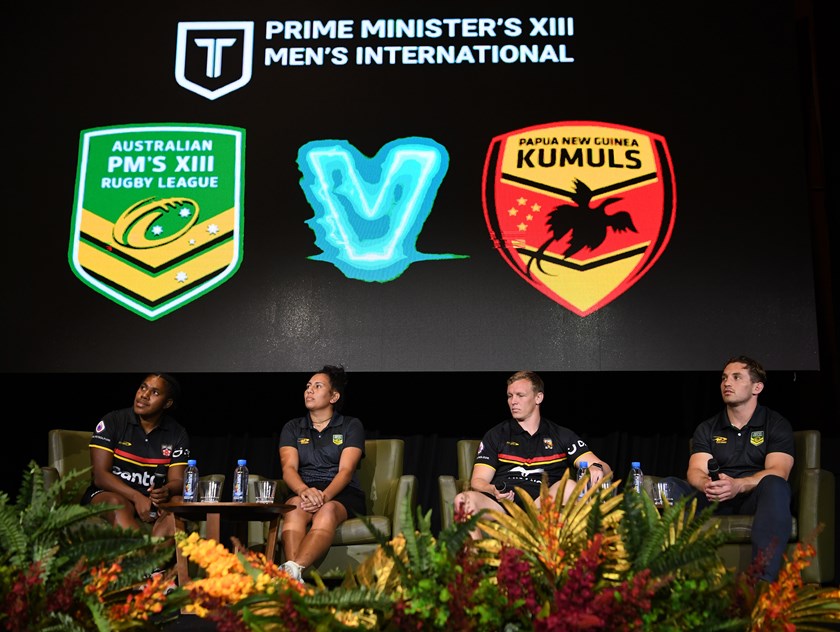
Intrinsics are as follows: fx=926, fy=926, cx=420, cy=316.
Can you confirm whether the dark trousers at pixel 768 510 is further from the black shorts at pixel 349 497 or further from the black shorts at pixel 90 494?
the black shorts at pixel 90 494

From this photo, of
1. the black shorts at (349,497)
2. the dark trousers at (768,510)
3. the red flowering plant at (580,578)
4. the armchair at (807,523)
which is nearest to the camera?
the red flowering plant at (580,578)

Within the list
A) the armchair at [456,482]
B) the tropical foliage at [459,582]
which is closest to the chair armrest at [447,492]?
the armchair at [456,482]

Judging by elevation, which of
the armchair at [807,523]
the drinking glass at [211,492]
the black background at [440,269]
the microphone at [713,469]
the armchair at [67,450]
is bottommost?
the armchair at [807,523]

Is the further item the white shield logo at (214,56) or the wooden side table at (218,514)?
the white shield logo at (214,56)

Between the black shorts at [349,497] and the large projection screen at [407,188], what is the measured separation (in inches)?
21.7

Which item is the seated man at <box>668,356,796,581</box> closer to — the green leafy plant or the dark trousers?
the dark trousers

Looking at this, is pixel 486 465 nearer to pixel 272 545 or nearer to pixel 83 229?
pixel 272 545

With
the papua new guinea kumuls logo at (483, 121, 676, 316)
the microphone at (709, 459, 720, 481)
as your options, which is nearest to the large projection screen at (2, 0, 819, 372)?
the papua new guinea kumuls logo at (483, 121, 676, 316)

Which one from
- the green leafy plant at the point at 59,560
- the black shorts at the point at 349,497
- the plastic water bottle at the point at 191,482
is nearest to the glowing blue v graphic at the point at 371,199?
the black shorts at the point at 349,497

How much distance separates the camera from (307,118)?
4.41 metres

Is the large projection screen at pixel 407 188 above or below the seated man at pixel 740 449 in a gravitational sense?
above

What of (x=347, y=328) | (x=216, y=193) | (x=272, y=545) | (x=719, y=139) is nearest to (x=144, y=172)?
(x=216, y=193)

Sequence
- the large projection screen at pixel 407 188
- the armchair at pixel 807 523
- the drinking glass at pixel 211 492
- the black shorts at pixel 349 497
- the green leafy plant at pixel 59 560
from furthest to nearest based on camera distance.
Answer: the large projection screen at pixel 407 188 < the black shorts at pixel 349 497 < the drinking glass at pixel 211 492 < the armchair at pixel 807 523 < the green leafy plant at pixel 59 560

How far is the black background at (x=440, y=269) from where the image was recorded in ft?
13.6
